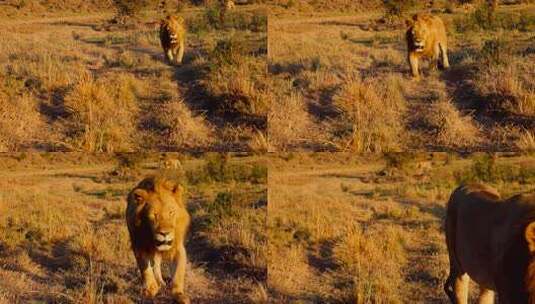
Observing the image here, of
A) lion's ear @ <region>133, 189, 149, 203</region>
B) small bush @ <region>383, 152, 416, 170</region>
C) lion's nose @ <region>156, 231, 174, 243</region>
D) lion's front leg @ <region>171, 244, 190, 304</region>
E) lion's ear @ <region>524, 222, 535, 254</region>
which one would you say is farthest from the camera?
small bush @ <region>383, 152, 416, 170</region>

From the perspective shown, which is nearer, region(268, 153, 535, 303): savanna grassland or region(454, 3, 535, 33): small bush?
region(268, 153, 535, 303): savanna grassland

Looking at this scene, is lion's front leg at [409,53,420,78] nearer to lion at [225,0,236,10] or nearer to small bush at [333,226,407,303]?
small bush at [333,226,407,303]

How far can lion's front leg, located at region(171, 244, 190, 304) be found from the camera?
678 centimetres

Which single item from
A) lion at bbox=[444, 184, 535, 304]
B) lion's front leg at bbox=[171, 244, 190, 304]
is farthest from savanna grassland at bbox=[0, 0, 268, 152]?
lion at bbox=[444, 184, 535, 304]

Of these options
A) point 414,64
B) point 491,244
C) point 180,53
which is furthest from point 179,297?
point 414,64

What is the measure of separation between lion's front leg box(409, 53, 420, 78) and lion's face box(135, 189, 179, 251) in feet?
8.79

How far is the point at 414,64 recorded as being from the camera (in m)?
7.83

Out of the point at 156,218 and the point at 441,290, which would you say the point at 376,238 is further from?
the point at 156,218

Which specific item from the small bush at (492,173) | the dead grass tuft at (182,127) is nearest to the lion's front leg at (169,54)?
the dead grass tuft at (182,127)

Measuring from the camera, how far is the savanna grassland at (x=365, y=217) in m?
7.11

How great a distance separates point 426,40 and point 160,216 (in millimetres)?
3098

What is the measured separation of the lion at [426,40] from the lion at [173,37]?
2211mm

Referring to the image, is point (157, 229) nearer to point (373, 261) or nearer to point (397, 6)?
point (373, 261)

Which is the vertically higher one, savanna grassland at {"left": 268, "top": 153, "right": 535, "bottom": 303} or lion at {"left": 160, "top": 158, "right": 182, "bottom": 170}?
lion at {"left": 160, "top": 158, "right": 182, "bottom": 170}
